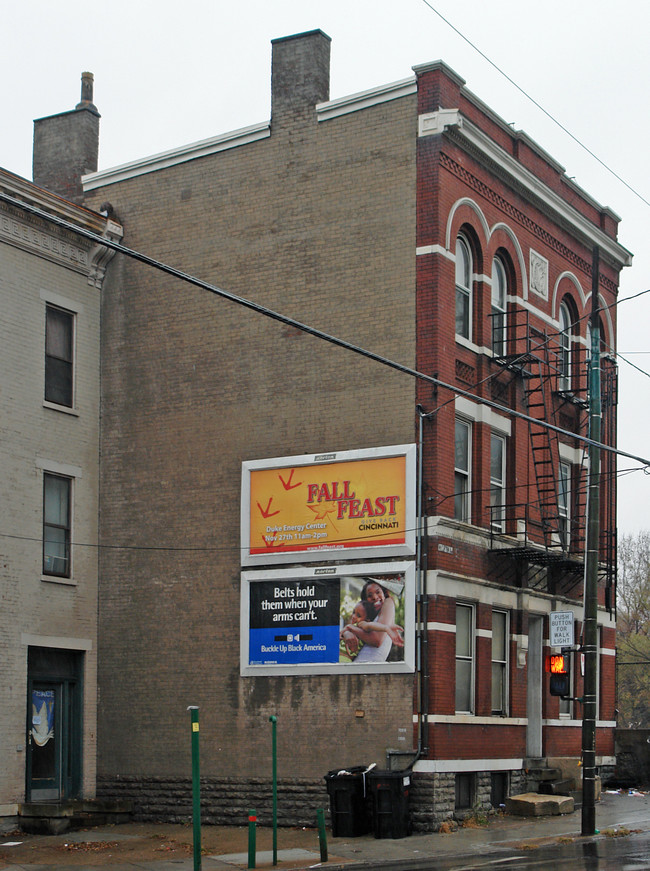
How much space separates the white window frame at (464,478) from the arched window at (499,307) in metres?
2.17

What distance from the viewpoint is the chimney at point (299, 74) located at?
85.5ft

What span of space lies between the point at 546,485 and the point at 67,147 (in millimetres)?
13532

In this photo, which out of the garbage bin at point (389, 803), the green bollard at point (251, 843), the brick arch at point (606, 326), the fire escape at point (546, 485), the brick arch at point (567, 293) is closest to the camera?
the green bollard at point (251, 843)

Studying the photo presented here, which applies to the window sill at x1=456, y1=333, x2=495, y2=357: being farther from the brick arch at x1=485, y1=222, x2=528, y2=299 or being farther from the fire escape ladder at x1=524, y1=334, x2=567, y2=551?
the brick arch at x1=485, y1=222, x2=528, y2=299

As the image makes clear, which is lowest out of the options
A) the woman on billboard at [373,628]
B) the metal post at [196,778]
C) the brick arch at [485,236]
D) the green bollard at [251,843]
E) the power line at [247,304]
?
the green bollard at [251,843]

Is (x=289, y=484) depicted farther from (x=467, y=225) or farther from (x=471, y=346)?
(x=467, y=225)

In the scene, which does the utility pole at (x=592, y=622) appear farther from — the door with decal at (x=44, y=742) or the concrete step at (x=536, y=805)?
the door with decal at (x=44, y=742)

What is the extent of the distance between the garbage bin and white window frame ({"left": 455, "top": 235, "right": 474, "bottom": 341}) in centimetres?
883

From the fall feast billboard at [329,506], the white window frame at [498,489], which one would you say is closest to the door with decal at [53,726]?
the fall feast billboard at [329,506]

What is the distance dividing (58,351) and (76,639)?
19.4 feet

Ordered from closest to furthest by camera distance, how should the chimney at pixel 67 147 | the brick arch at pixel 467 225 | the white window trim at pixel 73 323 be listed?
the brick arch at pixel 467 225 → the white window trim at pixel 73 323 → the chimney at pixel 67 147

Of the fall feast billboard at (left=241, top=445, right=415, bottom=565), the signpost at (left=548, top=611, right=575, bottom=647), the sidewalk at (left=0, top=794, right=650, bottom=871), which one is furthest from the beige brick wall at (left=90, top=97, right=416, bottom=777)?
the signpost at (left=548, top=611, right=575, bottom=647)

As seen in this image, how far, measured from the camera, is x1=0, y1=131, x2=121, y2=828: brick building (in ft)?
79.5

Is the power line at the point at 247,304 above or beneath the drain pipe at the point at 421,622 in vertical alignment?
above
